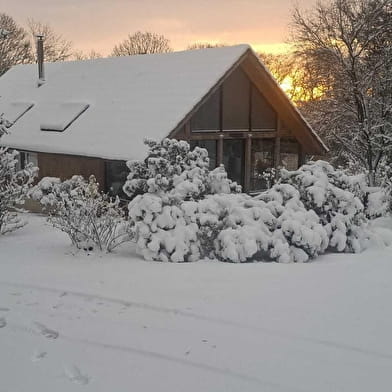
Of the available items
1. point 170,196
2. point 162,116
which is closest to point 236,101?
point 162,116

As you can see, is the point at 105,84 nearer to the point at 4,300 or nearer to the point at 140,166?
the point at 140,166

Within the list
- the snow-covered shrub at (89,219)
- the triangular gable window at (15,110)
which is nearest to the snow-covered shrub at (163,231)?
the snow-covered shrub at (89,219)

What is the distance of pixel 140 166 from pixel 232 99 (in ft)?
24.5

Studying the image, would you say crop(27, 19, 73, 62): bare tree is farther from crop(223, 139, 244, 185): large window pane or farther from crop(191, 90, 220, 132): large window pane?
crop(191, 90, 220, 132): large window pane

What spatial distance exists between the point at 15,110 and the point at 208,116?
7.50 metres

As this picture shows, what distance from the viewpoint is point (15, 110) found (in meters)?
18.3

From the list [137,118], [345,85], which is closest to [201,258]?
[137,118]

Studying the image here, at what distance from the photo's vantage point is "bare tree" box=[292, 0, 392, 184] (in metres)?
17.5

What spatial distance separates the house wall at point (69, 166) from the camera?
1416cm

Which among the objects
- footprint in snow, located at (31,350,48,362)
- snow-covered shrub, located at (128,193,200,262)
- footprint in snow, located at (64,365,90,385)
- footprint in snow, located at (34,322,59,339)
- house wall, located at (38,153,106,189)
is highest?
house wall, located at (38,153,106,189)

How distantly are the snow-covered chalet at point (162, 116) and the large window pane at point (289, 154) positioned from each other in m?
0.03

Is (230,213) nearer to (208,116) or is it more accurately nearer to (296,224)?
(296,224)

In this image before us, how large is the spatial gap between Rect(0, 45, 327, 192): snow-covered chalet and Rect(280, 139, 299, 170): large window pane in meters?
0.03

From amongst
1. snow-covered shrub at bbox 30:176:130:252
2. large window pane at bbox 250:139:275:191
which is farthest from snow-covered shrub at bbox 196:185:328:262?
large window pane at bbox 250:139:275:191
